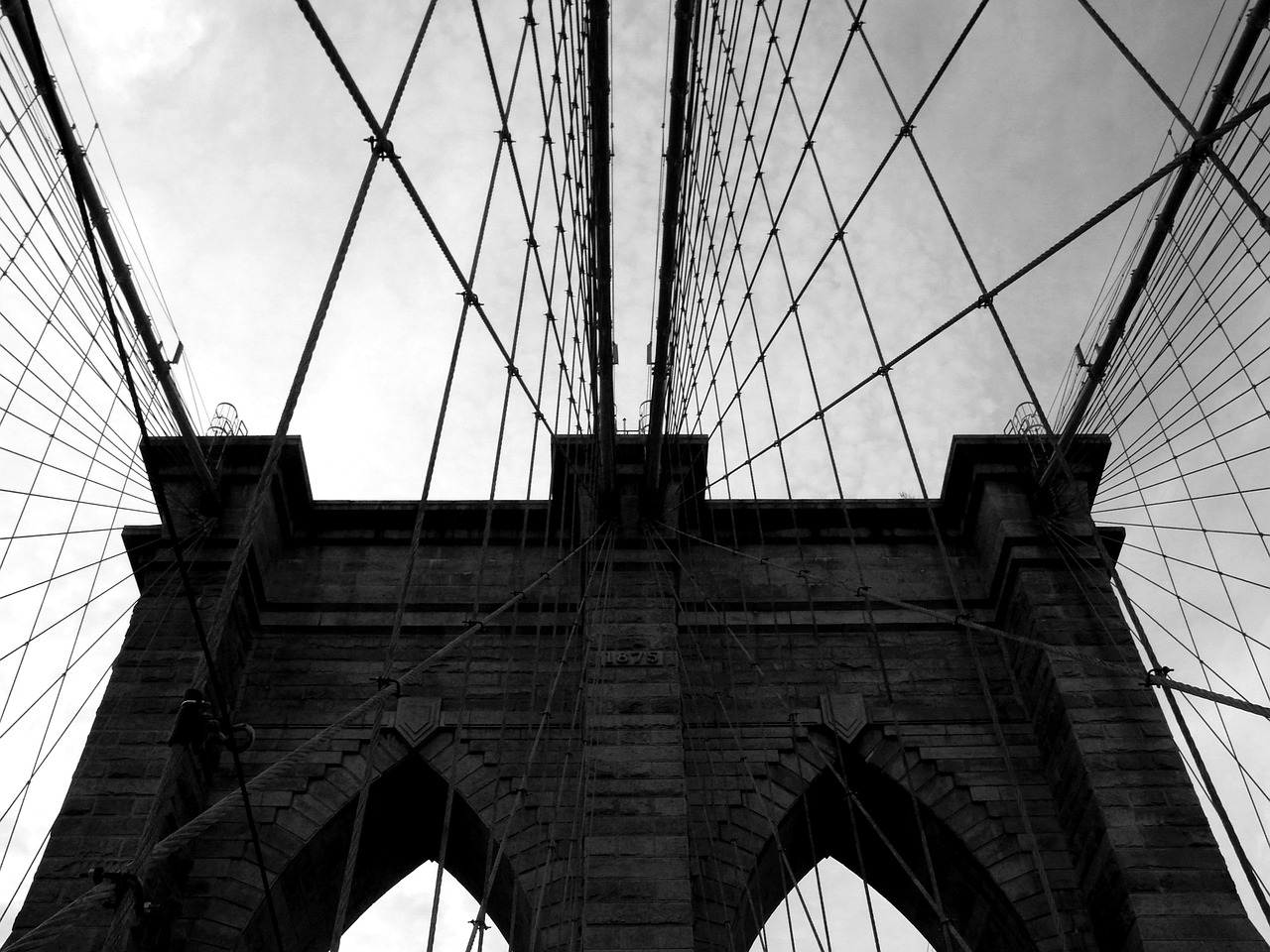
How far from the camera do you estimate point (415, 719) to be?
1123 cm

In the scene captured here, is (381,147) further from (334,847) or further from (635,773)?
(334,847)

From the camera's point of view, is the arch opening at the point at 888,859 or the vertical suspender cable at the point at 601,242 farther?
the arch opening at the point at 888,859

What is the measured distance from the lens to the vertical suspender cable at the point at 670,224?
8305mm

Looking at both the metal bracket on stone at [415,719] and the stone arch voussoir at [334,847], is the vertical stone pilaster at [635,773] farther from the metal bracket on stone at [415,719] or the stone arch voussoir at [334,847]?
the metal bracket on stone at [415,719]

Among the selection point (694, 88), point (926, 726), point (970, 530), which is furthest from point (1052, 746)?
point (694, 88)

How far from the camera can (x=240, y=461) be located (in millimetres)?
12680

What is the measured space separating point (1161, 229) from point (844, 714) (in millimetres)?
4995

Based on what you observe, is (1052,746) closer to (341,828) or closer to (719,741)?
(719,741)

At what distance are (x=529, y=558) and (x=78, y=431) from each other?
15.0 ft

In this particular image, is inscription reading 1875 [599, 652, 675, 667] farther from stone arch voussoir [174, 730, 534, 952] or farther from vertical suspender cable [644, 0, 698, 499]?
vertical suspender cable [644, 0, 698, 499]

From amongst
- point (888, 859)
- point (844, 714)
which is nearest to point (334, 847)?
point (844, 714)

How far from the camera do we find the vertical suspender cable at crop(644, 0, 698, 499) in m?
8.30

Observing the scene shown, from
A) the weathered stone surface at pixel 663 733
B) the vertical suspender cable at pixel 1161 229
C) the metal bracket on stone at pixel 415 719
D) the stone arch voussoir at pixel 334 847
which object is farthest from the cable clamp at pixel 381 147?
the metal bracket on stone at pixel 415 719

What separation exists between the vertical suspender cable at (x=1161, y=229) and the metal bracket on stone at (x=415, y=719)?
19.3 feet
